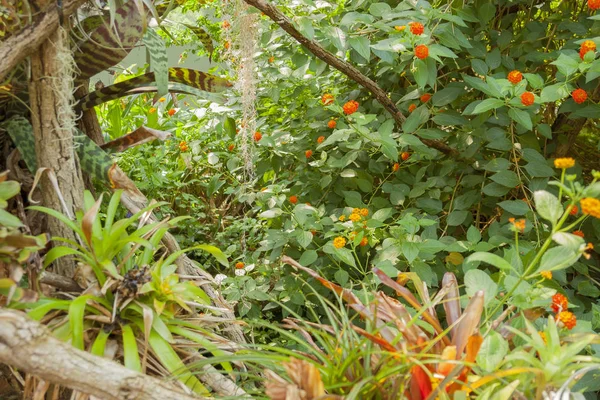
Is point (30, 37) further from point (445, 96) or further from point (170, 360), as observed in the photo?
point (445, 96)

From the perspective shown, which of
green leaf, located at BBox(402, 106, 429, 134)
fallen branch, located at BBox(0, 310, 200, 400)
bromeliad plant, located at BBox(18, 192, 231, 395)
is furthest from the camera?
green leaf, located at BBox(402, 106, 429, 134)

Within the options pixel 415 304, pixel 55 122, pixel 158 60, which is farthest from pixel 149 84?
pixel 415 304

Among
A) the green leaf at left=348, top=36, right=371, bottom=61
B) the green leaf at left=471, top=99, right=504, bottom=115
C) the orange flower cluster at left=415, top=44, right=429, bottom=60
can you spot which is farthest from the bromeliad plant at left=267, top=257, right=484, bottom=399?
the green leaf at left=348, top=36, right=371, bottom=61

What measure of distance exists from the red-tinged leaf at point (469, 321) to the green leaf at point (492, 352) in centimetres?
3

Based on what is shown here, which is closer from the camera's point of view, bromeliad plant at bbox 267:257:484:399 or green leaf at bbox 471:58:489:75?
bromeliad plant at bbox 267:257:484:399

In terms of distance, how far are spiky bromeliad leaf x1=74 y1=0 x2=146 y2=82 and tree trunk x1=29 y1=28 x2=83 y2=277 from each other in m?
0.10

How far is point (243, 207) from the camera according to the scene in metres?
2.68

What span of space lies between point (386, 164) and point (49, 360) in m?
1.29

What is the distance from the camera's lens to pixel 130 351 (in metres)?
1.06

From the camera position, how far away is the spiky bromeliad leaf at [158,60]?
125 cm

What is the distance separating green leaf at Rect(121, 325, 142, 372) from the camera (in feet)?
3.42

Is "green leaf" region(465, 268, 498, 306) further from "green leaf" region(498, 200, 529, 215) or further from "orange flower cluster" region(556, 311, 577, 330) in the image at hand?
"green leaf" region(498, 200, 529, 215)

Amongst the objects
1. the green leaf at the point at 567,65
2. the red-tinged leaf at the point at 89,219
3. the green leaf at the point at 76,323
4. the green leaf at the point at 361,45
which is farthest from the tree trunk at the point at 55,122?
the green leaf at the point at 567,65

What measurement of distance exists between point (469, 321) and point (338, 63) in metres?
0.82
